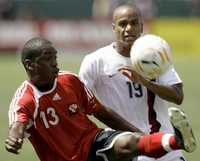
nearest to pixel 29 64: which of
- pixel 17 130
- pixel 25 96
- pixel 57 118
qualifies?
pixel 25 96

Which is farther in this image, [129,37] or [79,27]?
[79,27]

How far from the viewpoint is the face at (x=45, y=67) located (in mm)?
9117

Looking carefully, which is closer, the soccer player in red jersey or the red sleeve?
the soccer player in red jersey

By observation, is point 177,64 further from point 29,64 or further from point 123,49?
point 29,64

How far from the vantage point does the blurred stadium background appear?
33.1 m

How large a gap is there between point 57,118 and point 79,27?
2484 centimetres

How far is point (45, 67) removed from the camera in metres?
9.13

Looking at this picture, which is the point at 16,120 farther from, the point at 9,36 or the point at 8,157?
the point at 9,36

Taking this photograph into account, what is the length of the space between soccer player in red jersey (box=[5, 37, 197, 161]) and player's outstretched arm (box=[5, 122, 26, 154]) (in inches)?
0.6

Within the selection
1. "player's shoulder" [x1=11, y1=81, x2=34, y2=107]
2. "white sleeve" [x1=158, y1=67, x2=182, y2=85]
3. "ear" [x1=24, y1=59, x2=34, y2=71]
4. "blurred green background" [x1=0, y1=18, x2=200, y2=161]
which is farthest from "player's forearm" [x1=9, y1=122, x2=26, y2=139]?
"blurred green background" [x1=0, y1=18, x2=200, y2=161]

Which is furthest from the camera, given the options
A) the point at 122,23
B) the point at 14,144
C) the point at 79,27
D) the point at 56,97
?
the point at 79,27

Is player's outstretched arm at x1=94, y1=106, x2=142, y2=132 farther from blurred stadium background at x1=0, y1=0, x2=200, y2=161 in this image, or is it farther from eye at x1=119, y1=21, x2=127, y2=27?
blurred stadium background at x1=0, y1=0, x2=200, y2=161

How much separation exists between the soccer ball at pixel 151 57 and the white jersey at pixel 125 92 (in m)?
0.61

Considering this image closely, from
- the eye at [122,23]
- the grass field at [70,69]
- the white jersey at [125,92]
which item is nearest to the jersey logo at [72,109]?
the white jersey at [125,92]
